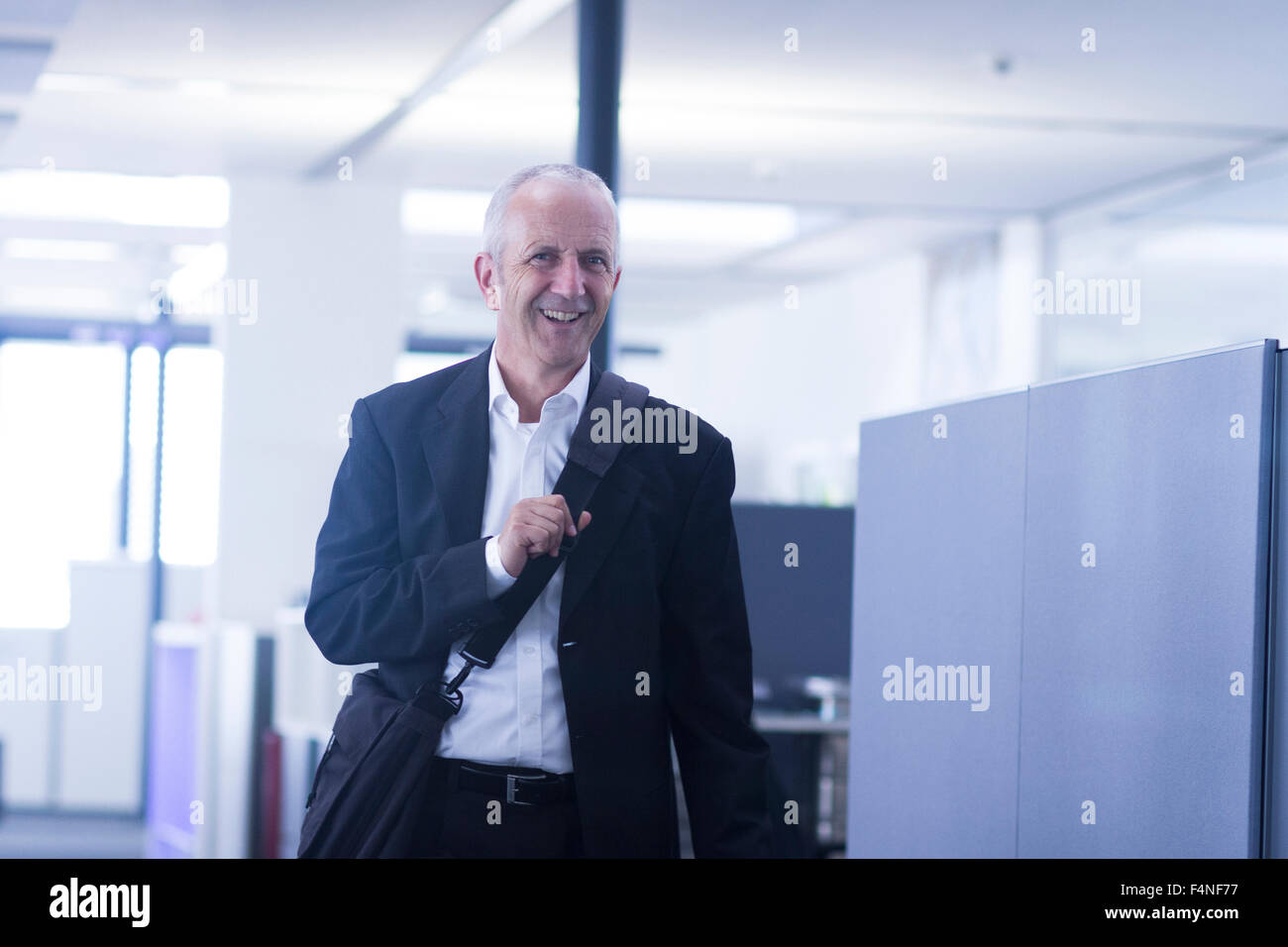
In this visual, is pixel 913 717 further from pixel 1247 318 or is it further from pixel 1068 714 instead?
pixel 1247 318

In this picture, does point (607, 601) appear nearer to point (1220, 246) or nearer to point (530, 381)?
point (530, 381)

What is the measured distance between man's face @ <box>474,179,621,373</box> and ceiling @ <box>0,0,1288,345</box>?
252 cm

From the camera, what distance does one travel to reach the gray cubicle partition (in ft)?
5.86

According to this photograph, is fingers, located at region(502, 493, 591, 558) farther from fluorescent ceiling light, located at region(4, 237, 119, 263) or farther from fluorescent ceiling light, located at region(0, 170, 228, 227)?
fluorescent ceiling light, located at region(4, 237, 119, 263)

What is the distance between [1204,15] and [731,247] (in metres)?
3.87

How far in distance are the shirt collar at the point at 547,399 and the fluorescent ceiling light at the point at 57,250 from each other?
6.31 metres

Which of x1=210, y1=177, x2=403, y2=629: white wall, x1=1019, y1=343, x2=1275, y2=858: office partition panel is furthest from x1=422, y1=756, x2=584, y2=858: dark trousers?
x1=210, y1=177, x2=403, y2=629: white wall

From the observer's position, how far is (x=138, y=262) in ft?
26.3

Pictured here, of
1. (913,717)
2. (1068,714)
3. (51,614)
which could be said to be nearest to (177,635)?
(51,614)

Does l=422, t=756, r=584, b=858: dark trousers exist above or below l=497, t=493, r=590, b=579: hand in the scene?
below

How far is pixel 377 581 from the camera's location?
1.53 meters
